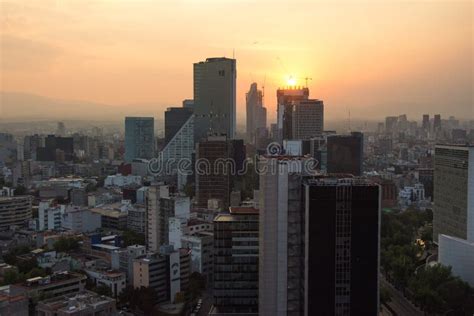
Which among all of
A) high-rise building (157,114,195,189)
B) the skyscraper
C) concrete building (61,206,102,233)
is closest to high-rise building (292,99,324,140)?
high-rise building (157,114,195,189)

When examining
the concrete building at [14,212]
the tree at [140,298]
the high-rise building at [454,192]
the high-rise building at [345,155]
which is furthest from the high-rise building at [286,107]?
the tree at [140,298]

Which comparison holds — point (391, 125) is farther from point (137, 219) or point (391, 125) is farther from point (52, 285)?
point (52, 285)

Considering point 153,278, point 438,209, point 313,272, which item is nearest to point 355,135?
point 438,209

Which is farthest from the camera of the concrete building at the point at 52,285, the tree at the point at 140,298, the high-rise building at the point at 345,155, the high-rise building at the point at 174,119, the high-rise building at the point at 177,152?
the high-rise building at the point at 174,119

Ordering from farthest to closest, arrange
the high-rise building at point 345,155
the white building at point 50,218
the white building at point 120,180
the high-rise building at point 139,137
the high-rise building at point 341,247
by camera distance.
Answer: the high-rise building at point 139,137, the white building at point 120,180, the high-rise building at point 345,155, the white building at point 50,218, the high-rise building at point 341,247

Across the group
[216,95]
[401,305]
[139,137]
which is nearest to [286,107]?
[216,95]

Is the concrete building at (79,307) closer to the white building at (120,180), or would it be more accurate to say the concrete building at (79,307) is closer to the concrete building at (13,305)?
the concrete building at (13,305)

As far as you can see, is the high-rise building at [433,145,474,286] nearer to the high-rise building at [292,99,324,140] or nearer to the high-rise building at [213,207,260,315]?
the high-rise building at [213,207,260,315]
